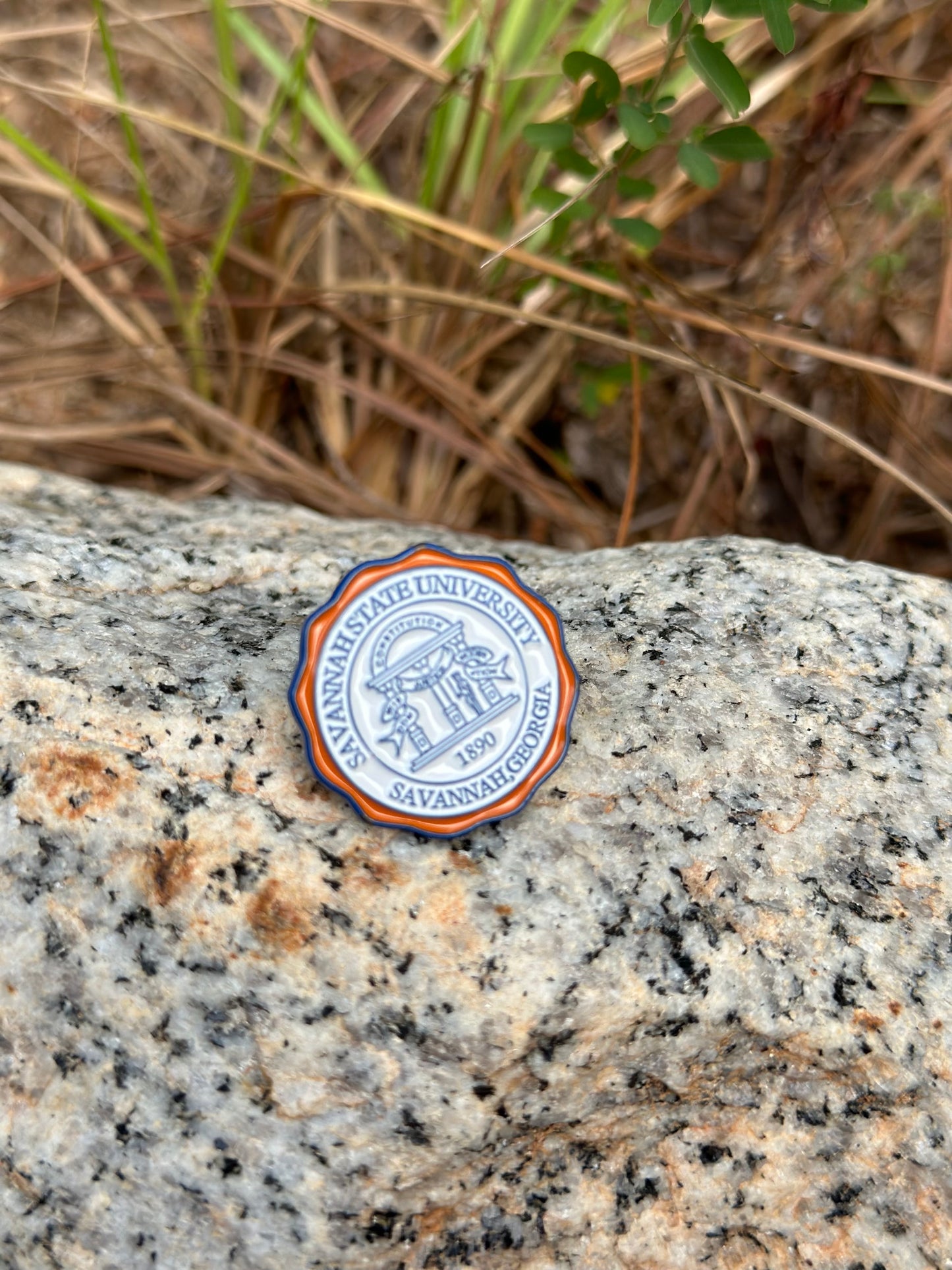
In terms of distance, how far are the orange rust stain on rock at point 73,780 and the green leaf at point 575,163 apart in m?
1.68

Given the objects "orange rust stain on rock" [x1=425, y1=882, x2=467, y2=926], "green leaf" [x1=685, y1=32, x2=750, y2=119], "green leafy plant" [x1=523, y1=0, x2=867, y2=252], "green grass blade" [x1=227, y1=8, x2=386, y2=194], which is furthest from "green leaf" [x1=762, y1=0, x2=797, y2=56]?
"orange rust stain on rock" [x1=425, y1=882, x2=467, y2=926]

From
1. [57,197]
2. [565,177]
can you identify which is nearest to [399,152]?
[565,177]

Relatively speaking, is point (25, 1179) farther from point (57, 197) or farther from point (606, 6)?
point (606, 6)

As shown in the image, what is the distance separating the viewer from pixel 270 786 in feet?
5.43

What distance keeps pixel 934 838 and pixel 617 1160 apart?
747mm

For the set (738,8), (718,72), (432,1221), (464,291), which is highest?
(738,8)

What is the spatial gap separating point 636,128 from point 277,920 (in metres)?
1.66

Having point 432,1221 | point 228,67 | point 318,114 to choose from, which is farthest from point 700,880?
point 318,114

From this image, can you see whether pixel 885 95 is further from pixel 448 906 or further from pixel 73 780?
pixel 73 780

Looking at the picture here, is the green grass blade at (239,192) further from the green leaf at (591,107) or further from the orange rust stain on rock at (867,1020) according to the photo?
the orange rust stain on rock at (867,1020)

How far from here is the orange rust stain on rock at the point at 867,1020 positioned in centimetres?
157

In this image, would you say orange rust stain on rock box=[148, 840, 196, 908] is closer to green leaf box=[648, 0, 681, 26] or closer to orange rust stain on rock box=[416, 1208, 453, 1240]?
orange rust stain on rock box=[416, 1208, 453, 1240]

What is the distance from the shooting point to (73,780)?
1593 millimetres

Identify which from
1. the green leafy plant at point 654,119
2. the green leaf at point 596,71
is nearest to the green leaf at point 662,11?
the green leafy plant at point 654,119
